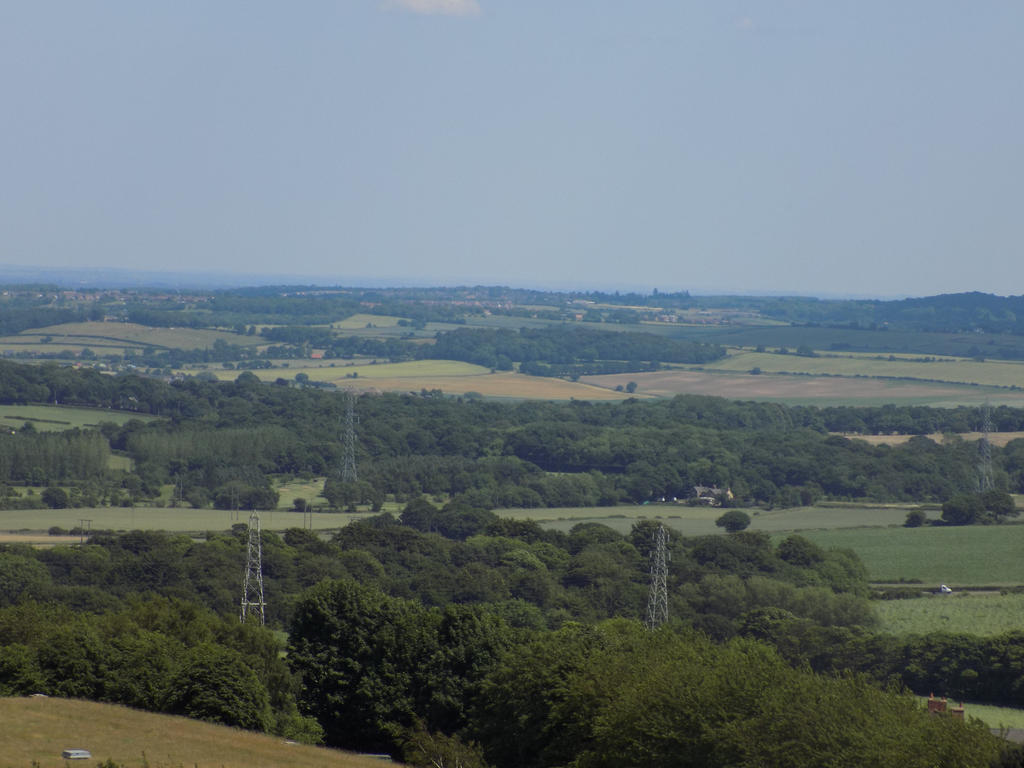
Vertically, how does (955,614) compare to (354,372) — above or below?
above

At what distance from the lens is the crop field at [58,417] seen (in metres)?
117

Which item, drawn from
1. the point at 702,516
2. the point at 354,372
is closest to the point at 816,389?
the point at 354,372

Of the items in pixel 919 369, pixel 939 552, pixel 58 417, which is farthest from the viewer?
pixel 919 369

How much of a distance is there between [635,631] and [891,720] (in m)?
12.6

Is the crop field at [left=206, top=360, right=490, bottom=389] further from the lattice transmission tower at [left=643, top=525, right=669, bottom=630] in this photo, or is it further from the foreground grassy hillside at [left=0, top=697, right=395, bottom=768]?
the foreground grassy hillside at [left=0, top=697, right=395, bottom=768]

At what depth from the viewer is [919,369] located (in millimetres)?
187500

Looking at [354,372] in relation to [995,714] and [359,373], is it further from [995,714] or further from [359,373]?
[995,714]

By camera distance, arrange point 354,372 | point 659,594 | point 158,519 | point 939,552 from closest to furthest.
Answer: point 659,594 < point 939,552 < point 158,519 < point 354,372

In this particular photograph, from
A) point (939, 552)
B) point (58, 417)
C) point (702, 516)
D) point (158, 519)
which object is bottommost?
point (702, 516)

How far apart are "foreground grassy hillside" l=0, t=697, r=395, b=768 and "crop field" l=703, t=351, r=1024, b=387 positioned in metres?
155

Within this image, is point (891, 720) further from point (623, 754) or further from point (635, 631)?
point (635, 631)

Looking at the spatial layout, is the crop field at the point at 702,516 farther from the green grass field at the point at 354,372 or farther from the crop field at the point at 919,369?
the crop field at the point at 919,369

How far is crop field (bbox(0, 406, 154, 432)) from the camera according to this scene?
11725cm

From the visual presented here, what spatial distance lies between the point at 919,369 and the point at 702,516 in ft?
330
